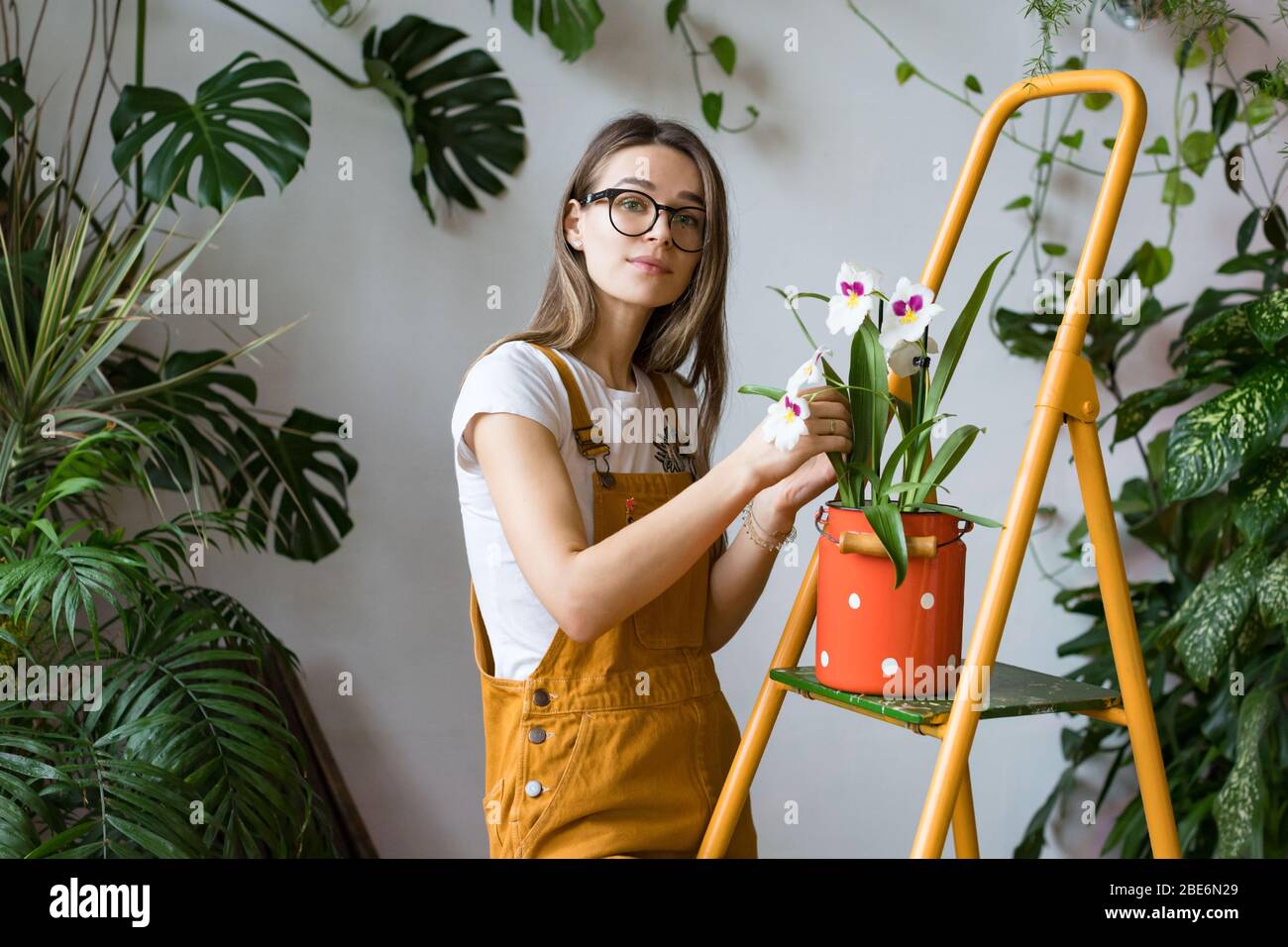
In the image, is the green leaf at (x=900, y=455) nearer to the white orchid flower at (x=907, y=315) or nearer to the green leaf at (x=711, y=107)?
the white orchid flower at (x=907, y=315)

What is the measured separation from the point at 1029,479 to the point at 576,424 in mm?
499

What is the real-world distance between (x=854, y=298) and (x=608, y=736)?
542mm

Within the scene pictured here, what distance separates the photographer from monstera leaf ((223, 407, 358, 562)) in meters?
2.20

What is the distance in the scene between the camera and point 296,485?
7.18 ft

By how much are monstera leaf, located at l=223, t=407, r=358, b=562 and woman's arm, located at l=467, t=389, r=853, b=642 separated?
109cm

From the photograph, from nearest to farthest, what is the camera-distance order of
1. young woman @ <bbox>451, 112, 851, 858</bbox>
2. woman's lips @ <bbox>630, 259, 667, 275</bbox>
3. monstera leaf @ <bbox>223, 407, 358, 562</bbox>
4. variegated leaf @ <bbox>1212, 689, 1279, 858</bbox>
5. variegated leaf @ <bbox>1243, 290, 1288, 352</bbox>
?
young woman @ <bbox>451, 112, 851, 858</bbox>
woman's lips @ <bbox>630, 259, 667, 275</bbox>
variegated leaf @ <bbox>1243, 290, 1288, 352</bbox>
variegated leaf @ <bbox>1212, 689, 1279, 858</bbox>
monstera leaf @ <bbox>223, 407, 358, 562</bbox>

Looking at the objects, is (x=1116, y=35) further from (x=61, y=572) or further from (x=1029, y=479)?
(x=61, y=572)

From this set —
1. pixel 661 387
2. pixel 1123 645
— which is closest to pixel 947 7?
pixel 661 387

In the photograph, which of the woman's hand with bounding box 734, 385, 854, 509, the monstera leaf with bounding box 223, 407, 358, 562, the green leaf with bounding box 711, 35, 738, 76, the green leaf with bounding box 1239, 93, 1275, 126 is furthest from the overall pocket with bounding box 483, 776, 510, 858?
the green leaf with bounding box 1239, 93, 1275, 126

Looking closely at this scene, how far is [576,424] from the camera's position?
132 centimetres

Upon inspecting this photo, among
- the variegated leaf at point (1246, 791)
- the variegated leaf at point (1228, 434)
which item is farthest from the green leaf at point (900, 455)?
the variegated leaf at point (1246, 791)

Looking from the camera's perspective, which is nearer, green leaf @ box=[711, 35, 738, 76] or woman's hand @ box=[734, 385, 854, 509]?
woman's hand @ box=[734, 385, 854, 509]

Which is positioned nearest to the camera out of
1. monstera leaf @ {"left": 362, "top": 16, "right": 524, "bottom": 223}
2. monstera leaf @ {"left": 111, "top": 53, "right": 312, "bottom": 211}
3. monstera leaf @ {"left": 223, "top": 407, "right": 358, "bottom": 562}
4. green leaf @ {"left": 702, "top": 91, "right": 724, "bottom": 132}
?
monstera leaf @ {"left": 111, "top": 53, "right": 312, "bottom": 211}

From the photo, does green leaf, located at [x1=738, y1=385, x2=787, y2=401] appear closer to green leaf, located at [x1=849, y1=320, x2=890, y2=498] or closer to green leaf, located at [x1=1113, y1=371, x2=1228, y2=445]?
green leaf, located at [x1=849, y1=320, x2=890, y2=498]
